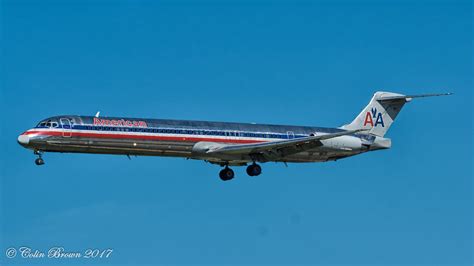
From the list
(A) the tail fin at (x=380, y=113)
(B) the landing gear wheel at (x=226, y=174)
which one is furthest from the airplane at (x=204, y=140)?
(A) the tail fin at (x=380, y=113)

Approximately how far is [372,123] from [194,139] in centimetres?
1422

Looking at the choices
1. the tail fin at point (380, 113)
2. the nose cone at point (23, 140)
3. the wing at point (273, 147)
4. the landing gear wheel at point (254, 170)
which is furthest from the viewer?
the tail fin at point (380, 113)

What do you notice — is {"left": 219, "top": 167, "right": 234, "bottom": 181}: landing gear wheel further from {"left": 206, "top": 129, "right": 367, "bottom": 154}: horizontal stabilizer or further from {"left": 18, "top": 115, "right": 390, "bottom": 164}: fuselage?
{"left": 206, "top": 129, "right": 367, "bottom": 154}: horizontal stabilizer

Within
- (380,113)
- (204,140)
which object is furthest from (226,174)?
(380,113)

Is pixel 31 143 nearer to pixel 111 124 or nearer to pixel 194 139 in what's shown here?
pixel 111 124

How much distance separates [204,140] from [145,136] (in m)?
3.75

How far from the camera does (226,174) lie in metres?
65.8

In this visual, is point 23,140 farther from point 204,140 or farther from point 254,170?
point 254,170

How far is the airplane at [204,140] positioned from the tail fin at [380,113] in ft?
1.38

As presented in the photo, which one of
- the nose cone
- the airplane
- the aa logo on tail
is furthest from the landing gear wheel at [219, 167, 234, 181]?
the nose cone

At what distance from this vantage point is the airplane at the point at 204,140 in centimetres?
5950

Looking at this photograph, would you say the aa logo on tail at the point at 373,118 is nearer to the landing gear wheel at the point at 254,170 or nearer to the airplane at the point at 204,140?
the airplane at the point at 204,140

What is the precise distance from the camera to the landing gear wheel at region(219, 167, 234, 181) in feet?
216

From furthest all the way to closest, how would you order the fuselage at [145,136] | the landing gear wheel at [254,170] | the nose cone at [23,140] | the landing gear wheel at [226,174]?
1. the landing gear wheel at [226,174]
2. the landing gear wheel at [254,170]
3. the fuselage at [145,136]
4. the nose cone at [23,140]
